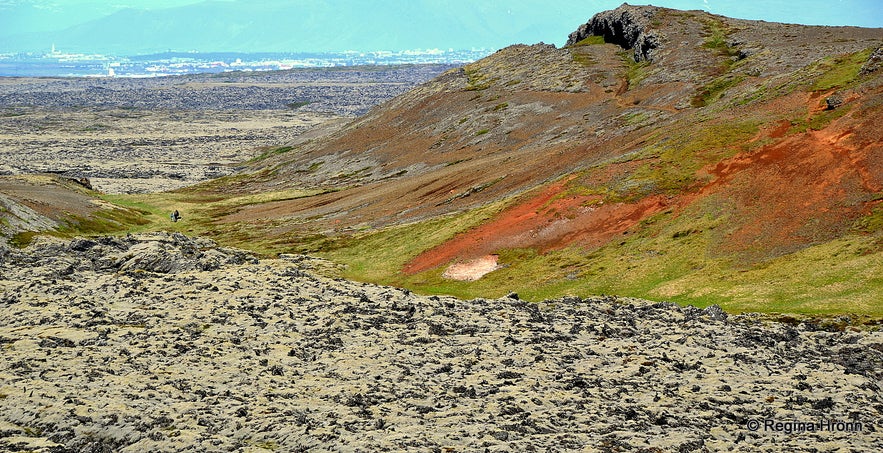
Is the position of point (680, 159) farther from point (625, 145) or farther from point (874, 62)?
point (874, 62)

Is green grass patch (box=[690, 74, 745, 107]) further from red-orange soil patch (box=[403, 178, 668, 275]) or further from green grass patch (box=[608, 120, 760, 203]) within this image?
red-orange soil patch (box=[403, 178, 668, 275])

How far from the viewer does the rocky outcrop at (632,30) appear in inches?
6240

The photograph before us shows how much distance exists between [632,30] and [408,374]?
156 metres

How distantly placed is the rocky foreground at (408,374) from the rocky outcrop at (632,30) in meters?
121

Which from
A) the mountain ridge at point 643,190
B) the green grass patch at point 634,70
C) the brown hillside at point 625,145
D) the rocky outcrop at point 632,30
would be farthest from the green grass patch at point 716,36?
the green grass patch at point 634,70

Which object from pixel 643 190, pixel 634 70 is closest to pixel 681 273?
pixel 643 190

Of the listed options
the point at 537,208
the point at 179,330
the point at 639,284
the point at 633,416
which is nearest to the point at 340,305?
the point at 179,330

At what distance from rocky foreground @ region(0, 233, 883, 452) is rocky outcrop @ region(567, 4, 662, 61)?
121 metres

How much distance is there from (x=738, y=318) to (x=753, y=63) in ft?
306

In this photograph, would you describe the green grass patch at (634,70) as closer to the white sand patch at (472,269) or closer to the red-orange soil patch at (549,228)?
the red-orange soil patch at (549,228)

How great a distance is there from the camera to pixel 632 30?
175m

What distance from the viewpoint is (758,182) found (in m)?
65.1

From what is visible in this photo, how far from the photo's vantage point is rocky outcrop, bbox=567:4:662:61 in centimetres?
15850

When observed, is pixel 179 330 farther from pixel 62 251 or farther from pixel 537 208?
pixel 537 208
